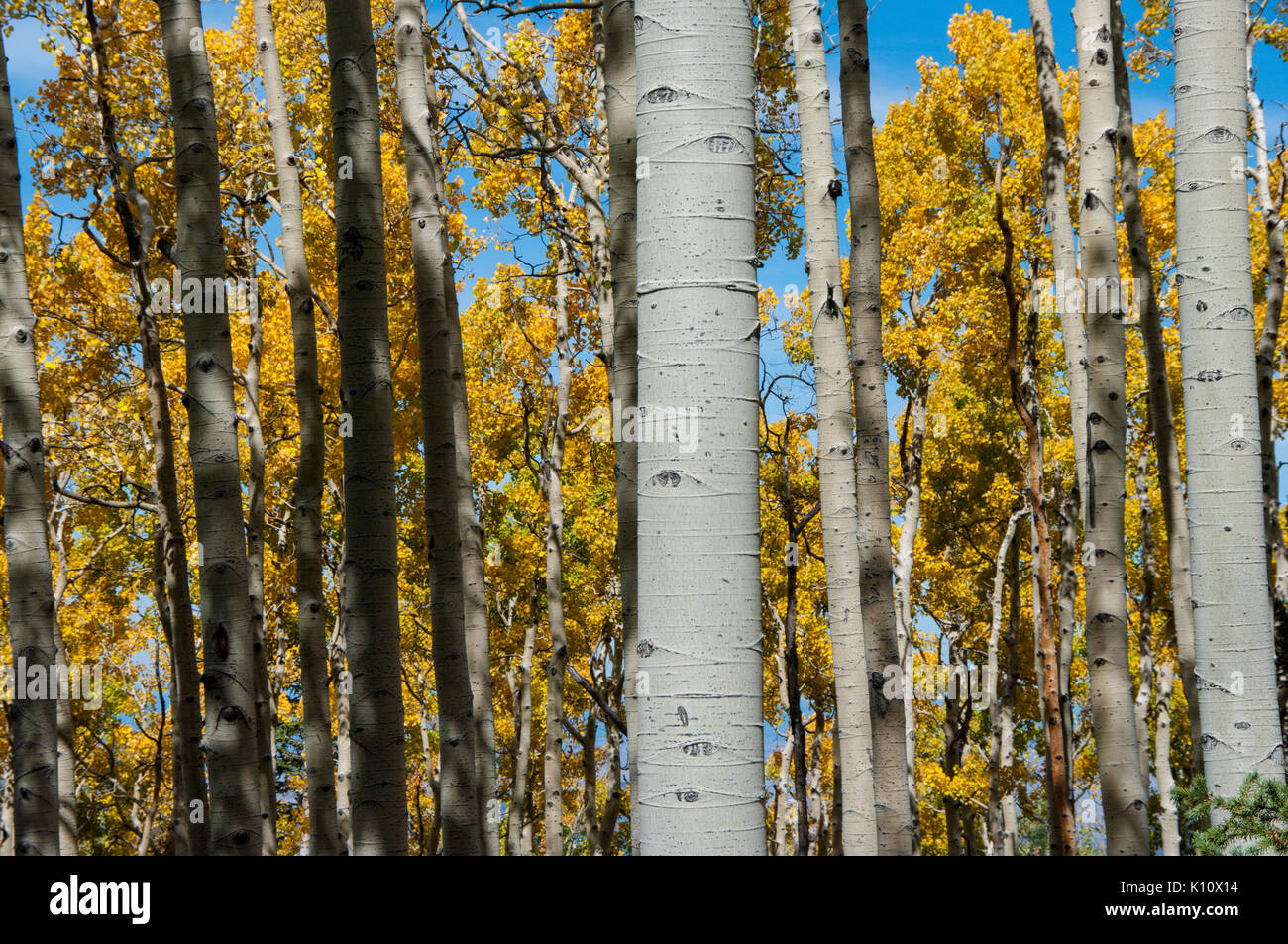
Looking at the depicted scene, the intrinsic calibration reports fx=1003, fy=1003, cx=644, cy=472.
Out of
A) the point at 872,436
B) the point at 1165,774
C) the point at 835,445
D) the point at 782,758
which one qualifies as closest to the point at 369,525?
the point at 835,445

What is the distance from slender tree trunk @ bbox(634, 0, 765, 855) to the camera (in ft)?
5.50

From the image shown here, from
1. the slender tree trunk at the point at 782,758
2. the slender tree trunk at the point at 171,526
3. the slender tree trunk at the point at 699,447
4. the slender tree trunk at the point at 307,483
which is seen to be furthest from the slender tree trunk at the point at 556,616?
the slender tree trunk at the point at 699,447

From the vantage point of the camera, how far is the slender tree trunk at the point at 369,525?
14.8 feet

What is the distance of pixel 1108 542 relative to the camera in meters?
4.98

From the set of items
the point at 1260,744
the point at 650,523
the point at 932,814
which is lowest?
the point at 932,814

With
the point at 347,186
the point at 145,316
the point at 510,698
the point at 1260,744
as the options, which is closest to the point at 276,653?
the point at 510,698

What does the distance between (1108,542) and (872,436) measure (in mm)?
1733

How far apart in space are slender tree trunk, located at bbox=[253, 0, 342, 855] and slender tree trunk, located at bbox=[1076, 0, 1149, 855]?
530cm

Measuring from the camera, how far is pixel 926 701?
20844 millimetres

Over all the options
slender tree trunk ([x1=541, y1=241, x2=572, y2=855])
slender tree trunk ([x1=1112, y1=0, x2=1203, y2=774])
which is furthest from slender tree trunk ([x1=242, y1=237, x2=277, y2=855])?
slender tree trunk ([x1=1112, y1=0, x2=1203, y2=774])

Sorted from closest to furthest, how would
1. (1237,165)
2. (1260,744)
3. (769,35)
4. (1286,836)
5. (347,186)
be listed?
1. (1286,836)
2. (1260,744)
3. (1237,165)
4. (347,186)
5. (769,35)

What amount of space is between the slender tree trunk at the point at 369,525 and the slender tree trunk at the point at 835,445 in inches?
105

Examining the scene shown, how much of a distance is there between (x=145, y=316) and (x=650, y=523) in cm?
808
